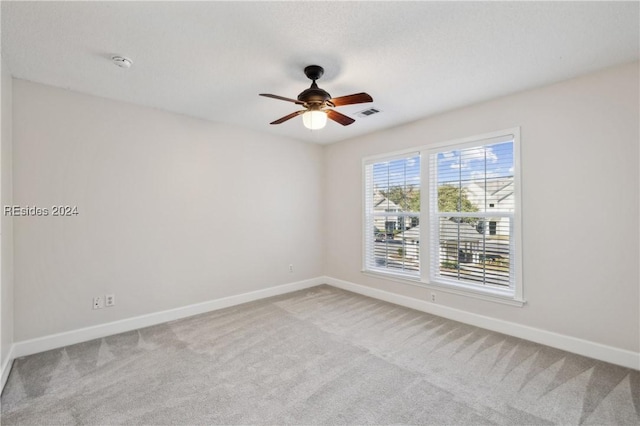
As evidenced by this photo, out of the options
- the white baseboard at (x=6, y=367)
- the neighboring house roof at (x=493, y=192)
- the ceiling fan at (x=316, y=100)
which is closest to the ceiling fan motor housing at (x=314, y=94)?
the ceiling fan at (x=316, y=100)

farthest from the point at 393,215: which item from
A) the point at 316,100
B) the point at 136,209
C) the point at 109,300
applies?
the point at 109,300

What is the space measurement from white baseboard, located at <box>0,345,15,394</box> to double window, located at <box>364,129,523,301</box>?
396cm

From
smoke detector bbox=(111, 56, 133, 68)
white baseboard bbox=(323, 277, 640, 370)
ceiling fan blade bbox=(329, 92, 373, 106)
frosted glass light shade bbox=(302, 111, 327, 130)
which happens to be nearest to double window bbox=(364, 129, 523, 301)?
white baseboard bbox=(323, 277, 640, 370)

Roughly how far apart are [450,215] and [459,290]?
91 centimetres

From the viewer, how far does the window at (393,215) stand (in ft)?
13.2

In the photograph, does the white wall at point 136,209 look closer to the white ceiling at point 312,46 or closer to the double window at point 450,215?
the white ceiling at point 312,46

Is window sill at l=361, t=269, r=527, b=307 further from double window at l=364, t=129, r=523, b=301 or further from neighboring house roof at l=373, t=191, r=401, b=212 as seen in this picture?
neighboring house roof at l=373, t=191, r=401, b=212

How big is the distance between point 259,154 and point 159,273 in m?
2.12

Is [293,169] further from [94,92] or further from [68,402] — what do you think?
[68,402]

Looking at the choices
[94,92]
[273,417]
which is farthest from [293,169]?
[273,417]

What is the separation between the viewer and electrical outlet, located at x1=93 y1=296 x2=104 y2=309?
3.01m

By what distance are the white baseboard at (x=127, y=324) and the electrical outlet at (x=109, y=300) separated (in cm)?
20

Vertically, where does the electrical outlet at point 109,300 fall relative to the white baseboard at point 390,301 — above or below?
above

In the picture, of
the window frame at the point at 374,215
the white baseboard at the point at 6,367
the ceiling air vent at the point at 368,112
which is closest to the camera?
the white baseboard at the point at 6,367
